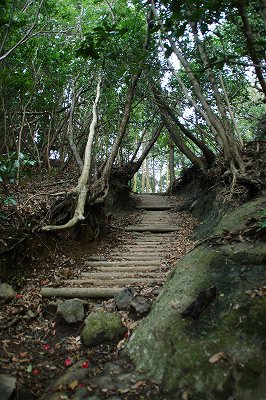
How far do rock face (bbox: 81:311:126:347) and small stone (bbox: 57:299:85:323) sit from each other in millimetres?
241

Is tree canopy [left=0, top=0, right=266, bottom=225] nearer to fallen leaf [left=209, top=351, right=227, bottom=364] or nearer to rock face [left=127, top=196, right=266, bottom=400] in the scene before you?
rock face [left=127, top=196, right=266, bottom=400]

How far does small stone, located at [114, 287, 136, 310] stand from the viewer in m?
4.17

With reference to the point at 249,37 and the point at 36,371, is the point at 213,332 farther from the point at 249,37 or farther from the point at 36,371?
the point at 249,37

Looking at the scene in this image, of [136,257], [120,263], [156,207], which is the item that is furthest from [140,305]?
[156,207]

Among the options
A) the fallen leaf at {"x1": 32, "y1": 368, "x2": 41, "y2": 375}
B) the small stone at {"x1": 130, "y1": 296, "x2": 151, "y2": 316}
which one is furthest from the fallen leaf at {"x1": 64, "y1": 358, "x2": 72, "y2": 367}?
the small stone at {"x1": 130, "y1": 296, "x2": 151, "y2": 316}

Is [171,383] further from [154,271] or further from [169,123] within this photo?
[169,123]

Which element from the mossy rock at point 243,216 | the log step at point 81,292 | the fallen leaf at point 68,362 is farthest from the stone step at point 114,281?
the fallen leaf at point 68,362

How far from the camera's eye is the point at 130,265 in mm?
6043

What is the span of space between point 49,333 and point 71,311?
363 millimetres

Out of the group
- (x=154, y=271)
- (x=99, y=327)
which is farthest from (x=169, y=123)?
(x=99, y=327)

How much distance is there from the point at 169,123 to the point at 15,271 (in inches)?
362

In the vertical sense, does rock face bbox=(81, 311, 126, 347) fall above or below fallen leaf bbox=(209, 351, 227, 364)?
below

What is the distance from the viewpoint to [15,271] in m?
4.90

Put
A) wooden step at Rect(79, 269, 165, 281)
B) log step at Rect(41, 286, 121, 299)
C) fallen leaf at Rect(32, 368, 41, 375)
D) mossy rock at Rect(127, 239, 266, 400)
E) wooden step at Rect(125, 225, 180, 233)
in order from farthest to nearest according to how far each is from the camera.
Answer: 1. wooden step at Rect(125, 225, 180, 233)
2. wooden step at Rect(79, 269, 165, 281)
3. log step at Rect(41, 286, 121, 299)
4. fallen leaf at Rect(32, 368, 41, 375)
5. mossy rock at Rect(127, 239, 266, 400)
